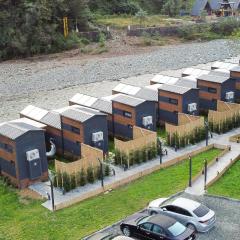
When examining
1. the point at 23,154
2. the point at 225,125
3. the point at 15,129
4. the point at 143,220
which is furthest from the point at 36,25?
the point at 143,220

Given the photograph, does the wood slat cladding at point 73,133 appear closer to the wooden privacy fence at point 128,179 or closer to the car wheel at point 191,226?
the wooden privacy fence at point 128,179

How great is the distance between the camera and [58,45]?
2970 inches

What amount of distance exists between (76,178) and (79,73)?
3586 centimetres

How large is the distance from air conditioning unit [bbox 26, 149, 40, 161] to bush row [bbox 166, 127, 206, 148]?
9.29m

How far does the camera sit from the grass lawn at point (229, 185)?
22969 millimetres

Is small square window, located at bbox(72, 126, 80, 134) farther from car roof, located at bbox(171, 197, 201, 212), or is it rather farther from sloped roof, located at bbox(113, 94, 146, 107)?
car roof, located at bbox(171, 197, 201, 212)

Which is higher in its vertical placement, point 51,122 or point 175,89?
point 175,89

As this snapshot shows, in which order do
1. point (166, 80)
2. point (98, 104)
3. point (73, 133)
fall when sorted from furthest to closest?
point (166, 80) < point (98, 104) < point (73, 133)

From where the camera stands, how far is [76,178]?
2467 cm

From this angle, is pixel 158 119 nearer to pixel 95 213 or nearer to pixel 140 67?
pixel 95 213

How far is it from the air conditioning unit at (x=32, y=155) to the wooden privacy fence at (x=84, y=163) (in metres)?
1.58

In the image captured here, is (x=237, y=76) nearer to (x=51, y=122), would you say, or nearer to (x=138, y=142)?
(x=138, y=142)

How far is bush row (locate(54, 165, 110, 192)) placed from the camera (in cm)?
2430

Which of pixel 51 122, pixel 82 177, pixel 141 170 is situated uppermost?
pixel 51 122
